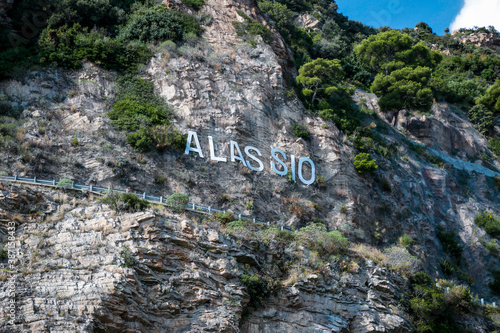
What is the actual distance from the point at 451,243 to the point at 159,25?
919 inches

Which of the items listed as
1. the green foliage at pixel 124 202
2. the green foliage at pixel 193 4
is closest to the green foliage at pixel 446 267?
the green foliage at pixel 124 202

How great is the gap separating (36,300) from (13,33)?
20.7 m

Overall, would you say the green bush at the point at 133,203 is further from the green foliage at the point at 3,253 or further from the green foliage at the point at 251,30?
the green foliage at the point at 251,30

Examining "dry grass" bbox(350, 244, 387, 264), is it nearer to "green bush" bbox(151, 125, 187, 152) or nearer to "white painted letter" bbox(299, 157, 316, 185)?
"white painted letter" bbox(299, 157, 316, 185)

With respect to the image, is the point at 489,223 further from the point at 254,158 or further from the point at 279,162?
the point at 254,158

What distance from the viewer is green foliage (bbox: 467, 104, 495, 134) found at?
150 ft

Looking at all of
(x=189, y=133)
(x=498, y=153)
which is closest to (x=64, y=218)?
(x=189, y=133)

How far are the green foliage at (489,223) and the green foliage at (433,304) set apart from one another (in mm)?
9658

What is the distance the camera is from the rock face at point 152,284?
17.3m

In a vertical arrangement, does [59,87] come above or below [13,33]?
below

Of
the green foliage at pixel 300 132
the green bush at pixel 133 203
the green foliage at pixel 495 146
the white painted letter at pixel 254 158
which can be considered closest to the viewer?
the green bush at pixel 133 203

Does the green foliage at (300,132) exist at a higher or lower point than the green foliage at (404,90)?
lower

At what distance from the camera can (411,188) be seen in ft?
112

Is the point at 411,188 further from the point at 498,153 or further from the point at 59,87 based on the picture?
the point at 59,87
